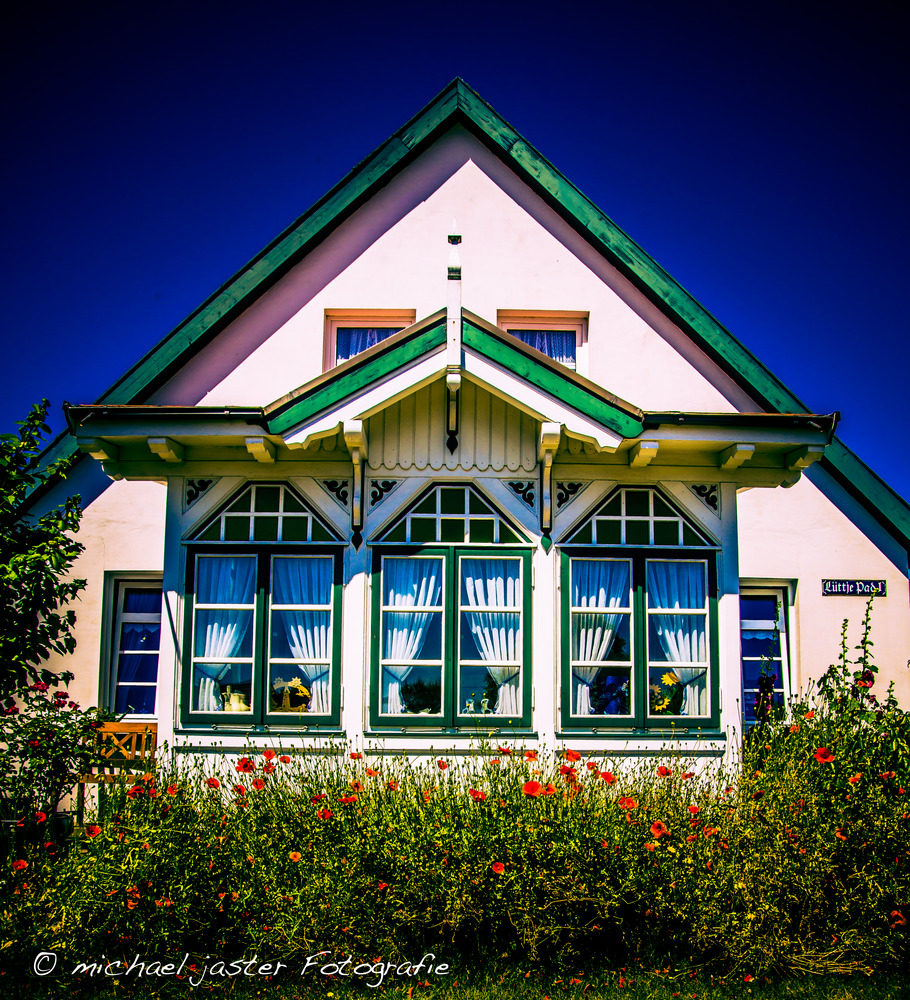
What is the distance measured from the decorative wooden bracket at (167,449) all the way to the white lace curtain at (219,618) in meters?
0.88

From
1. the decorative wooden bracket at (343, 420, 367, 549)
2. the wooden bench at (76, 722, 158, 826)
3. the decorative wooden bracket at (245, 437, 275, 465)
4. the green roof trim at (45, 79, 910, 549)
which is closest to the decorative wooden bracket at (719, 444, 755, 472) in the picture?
the green roof trim at (45, 79, 910, 549)

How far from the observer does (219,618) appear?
7.19 m

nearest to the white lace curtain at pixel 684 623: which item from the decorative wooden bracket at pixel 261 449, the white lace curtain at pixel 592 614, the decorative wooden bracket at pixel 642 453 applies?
the white lace curtain at pixel 592 614

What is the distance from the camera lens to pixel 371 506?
723cm

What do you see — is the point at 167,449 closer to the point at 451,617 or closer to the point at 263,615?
the point at 263,615

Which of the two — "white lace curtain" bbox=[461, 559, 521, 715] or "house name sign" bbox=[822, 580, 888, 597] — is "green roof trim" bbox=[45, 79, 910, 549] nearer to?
"house name sign" bbox=[822, 580, 888, 597]

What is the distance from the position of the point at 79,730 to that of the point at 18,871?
1955 millimetres

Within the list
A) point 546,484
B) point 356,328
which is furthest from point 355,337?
point 546,484

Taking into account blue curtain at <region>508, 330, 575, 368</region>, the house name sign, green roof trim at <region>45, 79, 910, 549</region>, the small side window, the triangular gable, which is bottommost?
the small side window

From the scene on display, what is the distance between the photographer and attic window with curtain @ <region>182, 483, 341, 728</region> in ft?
23.1

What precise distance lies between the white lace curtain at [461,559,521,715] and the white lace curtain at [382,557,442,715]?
0.93 feet

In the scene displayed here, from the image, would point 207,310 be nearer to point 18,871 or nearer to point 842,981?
point 18,871

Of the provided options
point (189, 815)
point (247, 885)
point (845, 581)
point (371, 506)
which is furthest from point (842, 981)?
point (845, 581)

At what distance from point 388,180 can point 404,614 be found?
18.0 feet
